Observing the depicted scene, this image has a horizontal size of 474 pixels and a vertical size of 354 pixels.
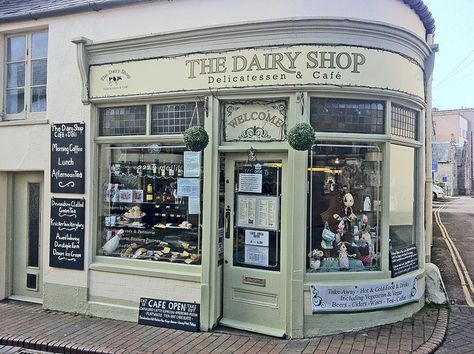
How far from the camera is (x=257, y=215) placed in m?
6.00

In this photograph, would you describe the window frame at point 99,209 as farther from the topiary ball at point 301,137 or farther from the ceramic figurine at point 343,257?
the ceramic figurine at point 343,257

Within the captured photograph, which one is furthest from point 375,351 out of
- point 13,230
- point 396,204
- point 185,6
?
point 13,230

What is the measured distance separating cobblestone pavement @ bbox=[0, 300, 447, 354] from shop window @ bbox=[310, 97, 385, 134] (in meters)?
2.62

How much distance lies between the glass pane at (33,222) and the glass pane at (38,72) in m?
1.71

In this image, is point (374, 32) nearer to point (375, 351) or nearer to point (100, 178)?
point (375, 351)

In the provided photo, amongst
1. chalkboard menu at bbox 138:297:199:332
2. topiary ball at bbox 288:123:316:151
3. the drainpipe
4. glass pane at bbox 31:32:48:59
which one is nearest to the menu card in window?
topiary ball at bbox 288:123:316:151

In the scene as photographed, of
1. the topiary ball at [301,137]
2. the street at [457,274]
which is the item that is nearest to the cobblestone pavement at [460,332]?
the street at [457,274]

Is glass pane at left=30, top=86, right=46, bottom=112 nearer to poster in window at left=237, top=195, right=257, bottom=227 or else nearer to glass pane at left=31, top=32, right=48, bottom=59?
glass pane at left=31, top=32, right=48, bottom=59

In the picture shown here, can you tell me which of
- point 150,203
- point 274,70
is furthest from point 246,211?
point 274,70

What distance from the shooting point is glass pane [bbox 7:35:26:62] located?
24.4ft

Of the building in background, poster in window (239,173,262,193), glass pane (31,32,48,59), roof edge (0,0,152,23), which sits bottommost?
poster in window (239,173,262,193)

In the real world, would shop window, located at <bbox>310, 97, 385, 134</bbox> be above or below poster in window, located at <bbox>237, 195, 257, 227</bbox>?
above

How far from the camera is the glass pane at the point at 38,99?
7.28m

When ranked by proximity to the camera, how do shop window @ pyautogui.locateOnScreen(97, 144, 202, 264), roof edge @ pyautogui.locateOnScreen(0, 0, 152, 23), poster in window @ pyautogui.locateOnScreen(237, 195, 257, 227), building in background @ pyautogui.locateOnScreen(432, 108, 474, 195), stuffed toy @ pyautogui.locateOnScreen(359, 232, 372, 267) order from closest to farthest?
1. stuffed toy @ pyautogui.locateOnScreen(359, 232, 372, 267)
2. poster in window @ pyautogui.locateOnScreen(237, 195, 257, 227)
3. shop window @ pyautogui.locateOnScreen(97, 144, 202, 264)
4. roof edge @ pyautogui.locateOnScreen(0, 0, 152, 23)
5. building in background @ pyautogui.locateOnScreen(432, 108, 474, 195)
